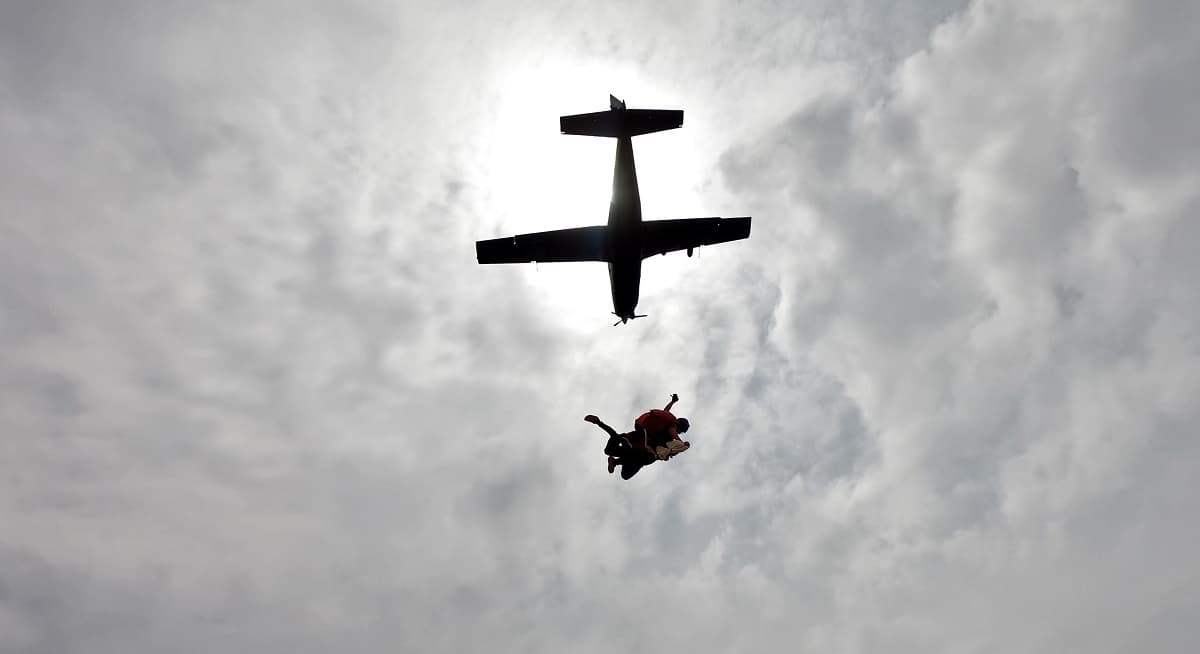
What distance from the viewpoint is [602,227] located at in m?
33.4

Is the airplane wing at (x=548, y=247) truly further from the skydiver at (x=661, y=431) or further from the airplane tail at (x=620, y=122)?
the skydiver at (x=661, y=431)

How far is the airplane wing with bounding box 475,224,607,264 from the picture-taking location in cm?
3403

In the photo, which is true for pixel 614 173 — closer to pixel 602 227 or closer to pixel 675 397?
pixel 602 227

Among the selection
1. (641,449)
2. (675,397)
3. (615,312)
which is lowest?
(641,449)

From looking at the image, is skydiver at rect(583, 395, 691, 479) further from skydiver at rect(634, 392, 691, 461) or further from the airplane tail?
the airplane tail

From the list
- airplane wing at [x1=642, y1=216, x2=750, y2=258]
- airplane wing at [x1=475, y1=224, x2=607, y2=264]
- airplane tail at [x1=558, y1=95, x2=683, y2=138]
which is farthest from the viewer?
airplane wing at [x1=642, y1=216, x2=750, y2=258]

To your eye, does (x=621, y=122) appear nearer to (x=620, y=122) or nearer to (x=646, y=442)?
(x=620, y=122)

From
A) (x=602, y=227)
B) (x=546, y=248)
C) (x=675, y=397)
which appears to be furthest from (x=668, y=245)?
(x=675, y=397)

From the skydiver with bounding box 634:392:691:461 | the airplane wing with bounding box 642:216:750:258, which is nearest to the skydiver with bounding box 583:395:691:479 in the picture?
the skydiver with bounding box 634:392:691:461

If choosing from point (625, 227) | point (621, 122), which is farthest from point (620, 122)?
point (625, 227)

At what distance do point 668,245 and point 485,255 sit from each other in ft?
34.7

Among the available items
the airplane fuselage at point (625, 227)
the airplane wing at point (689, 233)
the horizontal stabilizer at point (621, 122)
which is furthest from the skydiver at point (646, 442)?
Answer: the horizontal stabilizer at point (621, 122)

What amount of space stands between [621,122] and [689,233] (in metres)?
7.54

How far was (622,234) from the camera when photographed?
3212 centimetres
